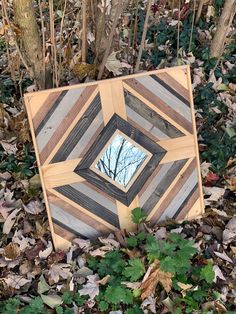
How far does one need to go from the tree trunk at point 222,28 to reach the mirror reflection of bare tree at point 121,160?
1.01 meters

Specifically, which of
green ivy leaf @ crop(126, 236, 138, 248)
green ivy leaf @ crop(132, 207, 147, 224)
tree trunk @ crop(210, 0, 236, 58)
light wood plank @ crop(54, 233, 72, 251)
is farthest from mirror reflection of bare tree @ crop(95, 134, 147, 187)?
tree trunk @ crop(210, 0, 236, 58)

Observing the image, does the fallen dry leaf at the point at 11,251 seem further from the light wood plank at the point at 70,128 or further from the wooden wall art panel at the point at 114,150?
the light wood plank at the point at 70,128

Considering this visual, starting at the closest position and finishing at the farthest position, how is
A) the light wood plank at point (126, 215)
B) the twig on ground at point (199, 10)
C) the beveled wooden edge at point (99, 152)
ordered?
the beveled wooden edge at point (99, 152), the light wood plank at point (126, 215), the twig on ground at point (199, 10)

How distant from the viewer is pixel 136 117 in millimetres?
2027

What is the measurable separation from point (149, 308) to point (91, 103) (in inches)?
32.6

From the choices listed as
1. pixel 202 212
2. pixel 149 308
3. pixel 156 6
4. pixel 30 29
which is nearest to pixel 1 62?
pixel 30 29

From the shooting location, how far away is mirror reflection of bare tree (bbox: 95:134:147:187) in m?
2.03

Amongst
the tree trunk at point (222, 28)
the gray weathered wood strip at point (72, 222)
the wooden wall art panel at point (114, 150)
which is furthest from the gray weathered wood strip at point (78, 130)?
the tree trunk at point (222, 28)

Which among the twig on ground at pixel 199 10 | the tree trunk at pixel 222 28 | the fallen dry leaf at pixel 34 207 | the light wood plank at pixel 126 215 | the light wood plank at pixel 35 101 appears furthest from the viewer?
the twig on ground at pixel 199 10

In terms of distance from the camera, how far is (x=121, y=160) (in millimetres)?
2045

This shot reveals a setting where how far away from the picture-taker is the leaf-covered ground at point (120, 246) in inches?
77.1

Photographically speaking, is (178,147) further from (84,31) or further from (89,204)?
(84,31)

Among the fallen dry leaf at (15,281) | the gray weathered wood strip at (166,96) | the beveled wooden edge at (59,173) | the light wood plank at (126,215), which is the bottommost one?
the fallen dry leaf at (15,281)

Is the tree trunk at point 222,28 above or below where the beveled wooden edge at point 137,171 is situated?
above
